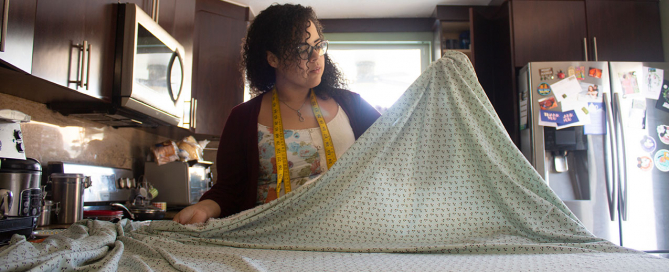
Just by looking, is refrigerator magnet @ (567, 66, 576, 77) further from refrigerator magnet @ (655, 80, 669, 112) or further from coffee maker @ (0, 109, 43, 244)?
coffee maker @ (0, 109, 43, 244)

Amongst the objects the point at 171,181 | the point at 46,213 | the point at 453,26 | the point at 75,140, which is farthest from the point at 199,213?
the point at 453,26

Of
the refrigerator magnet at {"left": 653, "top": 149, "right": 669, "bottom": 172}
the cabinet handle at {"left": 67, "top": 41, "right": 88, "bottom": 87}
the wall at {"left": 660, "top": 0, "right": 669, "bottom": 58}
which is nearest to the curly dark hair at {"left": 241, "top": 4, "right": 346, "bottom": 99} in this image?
the cabinet handle at {"left": 67, "top": 41, "right": 88, "bottom": 87}

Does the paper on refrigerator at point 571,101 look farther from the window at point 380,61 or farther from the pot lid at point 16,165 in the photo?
the pot lid at point 16,165

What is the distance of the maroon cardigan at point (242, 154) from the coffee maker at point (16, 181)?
445 mm

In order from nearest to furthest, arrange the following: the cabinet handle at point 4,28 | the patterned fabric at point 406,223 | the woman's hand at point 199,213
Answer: the patterned fabric at point 406,223
the woman's hand at point 199,213
the cabinet handle at point 4,28

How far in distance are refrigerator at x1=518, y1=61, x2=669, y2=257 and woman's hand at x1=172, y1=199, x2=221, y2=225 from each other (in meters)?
2.30

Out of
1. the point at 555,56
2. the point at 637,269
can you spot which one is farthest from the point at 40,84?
the point at 555,56

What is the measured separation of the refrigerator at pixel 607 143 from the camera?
2.72 meters

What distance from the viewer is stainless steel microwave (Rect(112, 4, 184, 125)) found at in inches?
71.2

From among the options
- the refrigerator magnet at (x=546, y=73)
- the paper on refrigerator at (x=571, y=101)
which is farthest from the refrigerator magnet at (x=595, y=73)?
the refrigerator magnet at (x=546, y=73)

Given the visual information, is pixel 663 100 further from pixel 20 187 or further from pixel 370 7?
pixel 20 187

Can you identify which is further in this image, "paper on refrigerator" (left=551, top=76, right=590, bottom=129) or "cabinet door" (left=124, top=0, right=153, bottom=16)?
"paper on refrigerator" (left=551, top=76, right=590, bottom=129)

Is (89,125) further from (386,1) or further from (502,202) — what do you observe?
(386,1)

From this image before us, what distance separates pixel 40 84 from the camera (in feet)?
4.74
